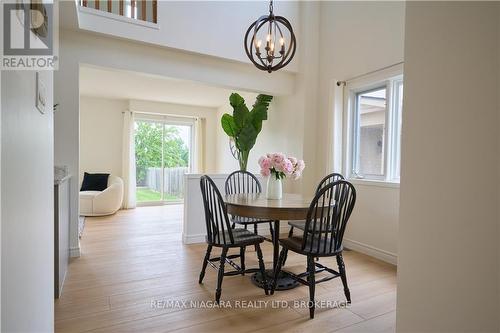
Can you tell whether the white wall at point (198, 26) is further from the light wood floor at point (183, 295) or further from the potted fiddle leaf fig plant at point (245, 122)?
the light wood floor at point (183, 295)

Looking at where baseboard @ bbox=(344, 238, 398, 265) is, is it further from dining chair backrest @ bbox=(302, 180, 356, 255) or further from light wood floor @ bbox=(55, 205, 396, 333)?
dining chair backrest @ bbox=(302, 180, 356, 255)

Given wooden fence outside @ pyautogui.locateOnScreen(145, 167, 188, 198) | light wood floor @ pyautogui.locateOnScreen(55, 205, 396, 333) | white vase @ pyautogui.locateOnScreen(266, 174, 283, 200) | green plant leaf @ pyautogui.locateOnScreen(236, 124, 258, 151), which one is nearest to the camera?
light wood floor @ pyautogui.locateOnScreen(55, 205, 396, 333)

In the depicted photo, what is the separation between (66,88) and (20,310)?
3.04 meters

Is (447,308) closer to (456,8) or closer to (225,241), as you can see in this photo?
(456,8)

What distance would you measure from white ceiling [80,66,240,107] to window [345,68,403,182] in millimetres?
2360

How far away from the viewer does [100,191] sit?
615 centimetres

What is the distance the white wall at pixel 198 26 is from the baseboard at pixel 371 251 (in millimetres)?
2776

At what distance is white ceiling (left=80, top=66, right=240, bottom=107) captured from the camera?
509 centimetres

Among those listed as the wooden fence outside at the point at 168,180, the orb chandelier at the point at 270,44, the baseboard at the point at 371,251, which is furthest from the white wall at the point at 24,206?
the wooden fence outside at the point at 168,180

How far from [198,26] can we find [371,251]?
348cm

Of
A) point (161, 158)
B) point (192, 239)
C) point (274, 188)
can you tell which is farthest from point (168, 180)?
point (274, 188)

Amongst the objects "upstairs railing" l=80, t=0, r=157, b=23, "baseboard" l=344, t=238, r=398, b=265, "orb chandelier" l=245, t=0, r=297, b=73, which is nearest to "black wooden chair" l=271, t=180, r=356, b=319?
"orb chandelier" l=245, t=0, r=297, b=73

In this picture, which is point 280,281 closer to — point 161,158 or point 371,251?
point 371,251

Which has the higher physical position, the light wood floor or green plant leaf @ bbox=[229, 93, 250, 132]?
green plant leaf @ bbox=[229, 93, 250, 132]
